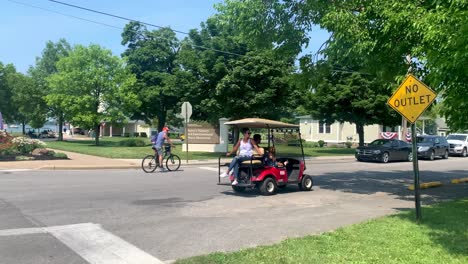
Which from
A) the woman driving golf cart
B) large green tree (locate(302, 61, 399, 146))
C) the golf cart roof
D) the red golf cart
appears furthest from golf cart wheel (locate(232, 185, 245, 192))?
large green tree (locate(302, 61, 399, 146))

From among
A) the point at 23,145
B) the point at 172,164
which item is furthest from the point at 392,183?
the point at 23,145

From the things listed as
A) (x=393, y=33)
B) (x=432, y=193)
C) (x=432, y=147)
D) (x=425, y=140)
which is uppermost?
(x=393, y=33)

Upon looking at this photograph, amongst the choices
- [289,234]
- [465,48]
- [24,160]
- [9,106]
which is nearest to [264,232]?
[289,234]

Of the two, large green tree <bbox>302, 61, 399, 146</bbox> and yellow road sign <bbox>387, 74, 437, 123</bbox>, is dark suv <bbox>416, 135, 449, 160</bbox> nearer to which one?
large green tree <bbox>302, 61, 399, 146</bbox>

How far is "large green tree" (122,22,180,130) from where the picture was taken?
141 feet

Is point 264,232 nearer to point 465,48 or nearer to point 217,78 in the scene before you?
point 465,48

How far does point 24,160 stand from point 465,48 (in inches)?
755

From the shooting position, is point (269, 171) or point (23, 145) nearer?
point (269, 171)

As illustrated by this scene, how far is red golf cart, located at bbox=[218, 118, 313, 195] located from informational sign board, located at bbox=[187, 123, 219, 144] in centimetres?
1753

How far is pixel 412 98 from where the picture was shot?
29.1 feet

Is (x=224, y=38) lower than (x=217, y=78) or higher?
higher

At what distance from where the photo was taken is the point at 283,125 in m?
13.8

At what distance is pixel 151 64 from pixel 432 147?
86.0 ft

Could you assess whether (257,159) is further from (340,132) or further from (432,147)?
(340,132)
